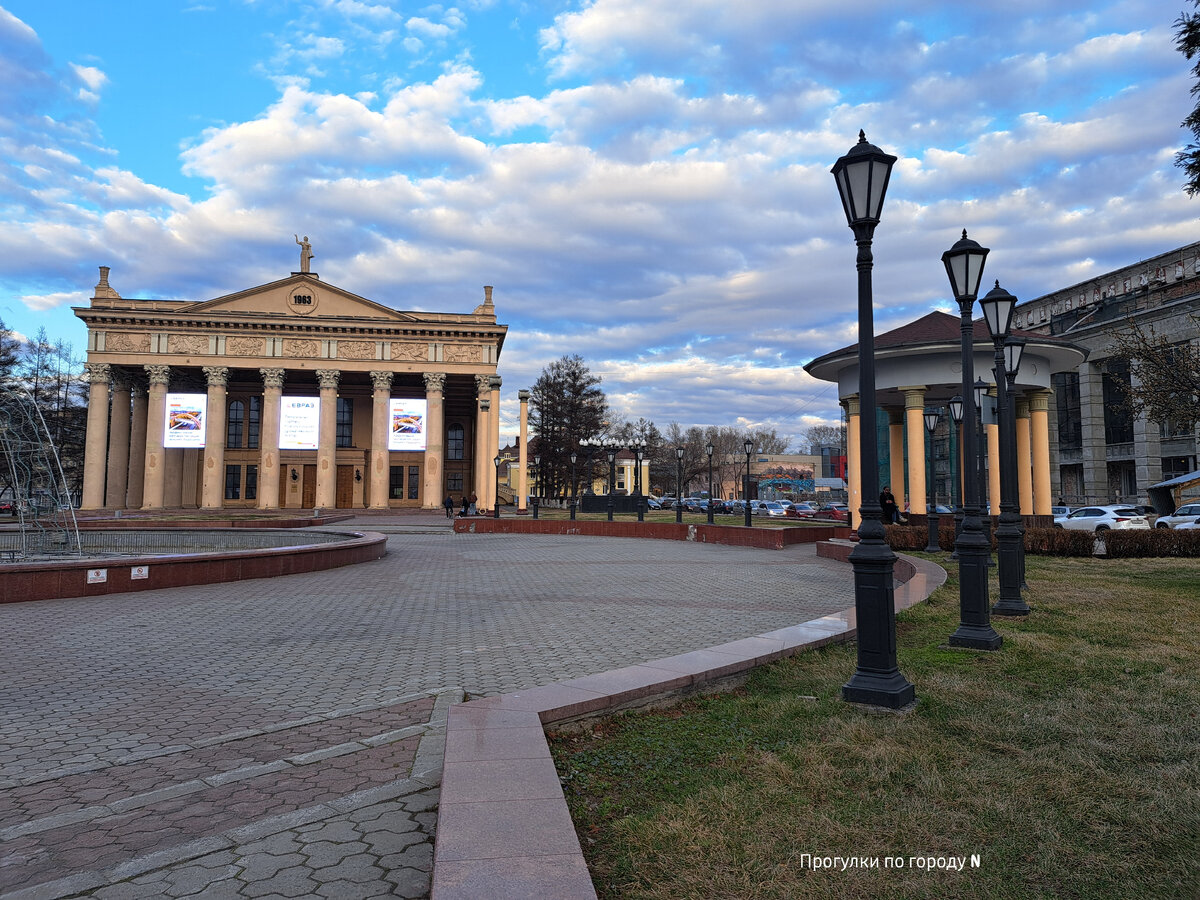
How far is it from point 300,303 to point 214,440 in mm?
11333

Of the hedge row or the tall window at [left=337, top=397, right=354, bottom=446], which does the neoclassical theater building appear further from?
the hedge row

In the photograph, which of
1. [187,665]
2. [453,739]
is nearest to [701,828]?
[453,739]

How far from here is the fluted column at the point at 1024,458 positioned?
26031 millimetres

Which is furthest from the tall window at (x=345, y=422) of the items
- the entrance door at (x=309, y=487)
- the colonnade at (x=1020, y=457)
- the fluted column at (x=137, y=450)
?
the colonnade at (x=1020, y=457)

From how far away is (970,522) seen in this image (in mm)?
8219

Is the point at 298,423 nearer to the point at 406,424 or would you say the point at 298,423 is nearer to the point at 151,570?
the point at 406,424

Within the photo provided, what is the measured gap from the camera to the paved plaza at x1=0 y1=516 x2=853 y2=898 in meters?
3.20

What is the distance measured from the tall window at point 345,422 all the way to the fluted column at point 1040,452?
4842cm

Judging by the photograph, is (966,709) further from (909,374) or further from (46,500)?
(909,374)

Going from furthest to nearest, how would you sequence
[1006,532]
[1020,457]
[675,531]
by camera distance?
[675,531] → [1020,457] → [1006,532]

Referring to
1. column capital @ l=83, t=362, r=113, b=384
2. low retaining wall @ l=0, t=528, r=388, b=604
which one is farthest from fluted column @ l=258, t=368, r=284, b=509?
low retaining wall @ l=0, t=528, r=388, b=604

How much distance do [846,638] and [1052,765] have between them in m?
3.64

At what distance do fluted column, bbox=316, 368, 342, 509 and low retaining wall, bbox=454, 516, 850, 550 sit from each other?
2254 centimetres

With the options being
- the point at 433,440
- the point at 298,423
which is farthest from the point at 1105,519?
the point at 298,423
